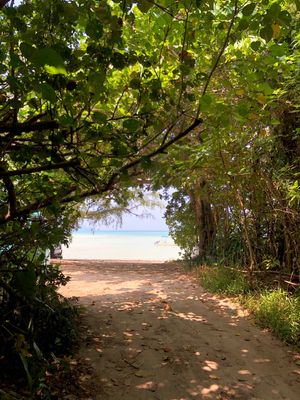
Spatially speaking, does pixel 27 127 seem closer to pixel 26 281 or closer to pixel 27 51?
pixel 26 281

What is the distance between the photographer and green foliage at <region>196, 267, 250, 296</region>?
22.7 ft

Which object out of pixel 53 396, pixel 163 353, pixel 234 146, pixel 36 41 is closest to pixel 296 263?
pixel 234 146

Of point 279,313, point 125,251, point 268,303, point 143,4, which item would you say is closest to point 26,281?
point 143,4

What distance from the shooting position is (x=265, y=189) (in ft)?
19.4

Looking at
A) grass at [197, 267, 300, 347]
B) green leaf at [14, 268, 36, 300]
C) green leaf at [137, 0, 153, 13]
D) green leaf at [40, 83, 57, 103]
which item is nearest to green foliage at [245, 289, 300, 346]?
grass at [197, 267, 300, 347]

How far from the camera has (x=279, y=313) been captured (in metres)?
5.34

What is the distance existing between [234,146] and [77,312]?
3.37 metres

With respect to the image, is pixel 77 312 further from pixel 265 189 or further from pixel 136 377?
pixel 265 189

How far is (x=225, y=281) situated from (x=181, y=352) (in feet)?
10.1

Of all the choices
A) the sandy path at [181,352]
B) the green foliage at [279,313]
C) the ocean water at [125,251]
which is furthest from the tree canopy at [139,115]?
the ocean water at [125,251]

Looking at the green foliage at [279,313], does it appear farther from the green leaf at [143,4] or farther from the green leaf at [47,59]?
the green leaf at [47,59]

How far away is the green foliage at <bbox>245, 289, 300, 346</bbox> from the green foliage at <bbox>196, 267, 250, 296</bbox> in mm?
701

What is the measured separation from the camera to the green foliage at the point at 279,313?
16.3 ft

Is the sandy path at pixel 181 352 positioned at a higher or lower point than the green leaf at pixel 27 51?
lower
